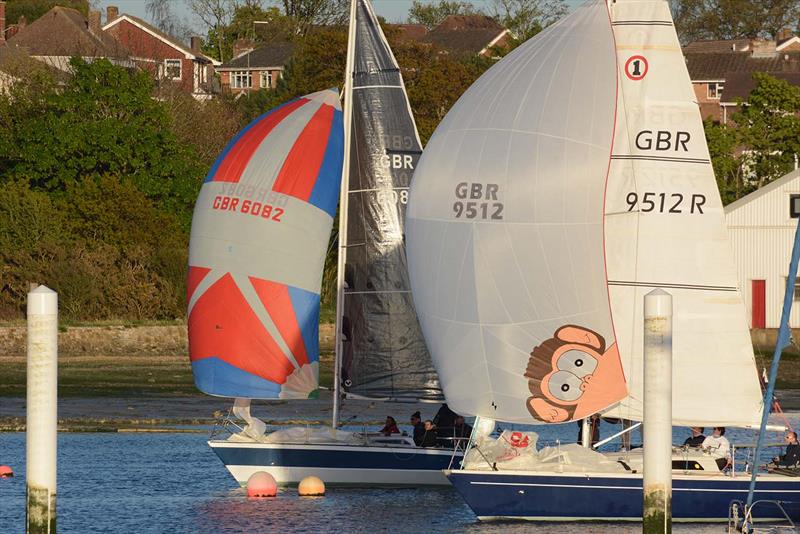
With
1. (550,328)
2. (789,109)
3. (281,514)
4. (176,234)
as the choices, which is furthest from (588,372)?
(789,109)

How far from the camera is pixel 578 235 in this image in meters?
23.6

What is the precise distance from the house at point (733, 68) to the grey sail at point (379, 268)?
7048 centimetres

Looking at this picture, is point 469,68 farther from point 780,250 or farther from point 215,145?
point 780,250

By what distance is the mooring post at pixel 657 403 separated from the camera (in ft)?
59.5

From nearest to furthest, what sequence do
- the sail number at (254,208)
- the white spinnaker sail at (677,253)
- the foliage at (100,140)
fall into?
the white spinnaker sail at (677,253), the sail number at (254,208), the foliage at (100,140)

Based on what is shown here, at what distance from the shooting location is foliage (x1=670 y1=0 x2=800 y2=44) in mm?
122375

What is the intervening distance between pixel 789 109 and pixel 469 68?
13.3 meters

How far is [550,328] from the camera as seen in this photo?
23.5 meters

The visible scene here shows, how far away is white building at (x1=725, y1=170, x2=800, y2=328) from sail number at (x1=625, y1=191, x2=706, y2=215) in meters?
33.3

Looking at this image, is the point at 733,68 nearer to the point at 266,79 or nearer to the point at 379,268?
the point at 266,79

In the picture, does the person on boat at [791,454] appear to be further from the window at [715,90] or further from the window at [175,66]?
the window at [715,90]

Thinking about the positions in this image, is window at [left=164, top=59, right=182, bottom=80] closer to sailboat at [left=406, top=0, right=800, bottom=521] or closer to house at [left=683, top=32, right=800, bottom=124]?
house at [left=683, top=32, right=800, bottom=124]

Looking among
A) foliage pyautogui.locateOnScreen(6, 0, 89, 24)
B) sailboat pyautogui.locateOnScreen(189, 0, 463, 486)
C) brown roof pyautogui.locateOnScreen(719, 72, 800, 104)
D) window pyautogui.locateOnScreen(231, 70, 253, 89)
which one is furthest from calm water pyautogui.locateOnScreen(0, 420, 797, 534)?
foliage pyautogui.locateOnScreen(6, 0, 89, 24)

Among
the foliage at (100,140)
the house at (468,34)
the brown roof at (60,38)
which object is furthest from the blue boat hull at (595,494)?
the house at (468,34)
